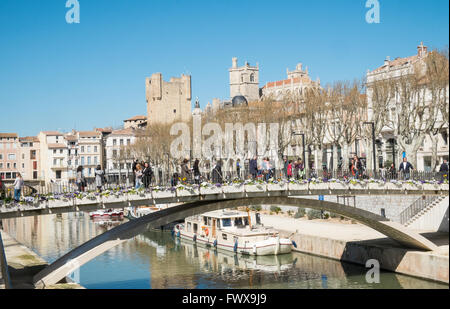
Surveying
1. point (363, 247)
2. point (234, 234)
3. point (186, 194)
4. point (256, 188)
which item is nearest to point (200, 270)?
point (234, 234)

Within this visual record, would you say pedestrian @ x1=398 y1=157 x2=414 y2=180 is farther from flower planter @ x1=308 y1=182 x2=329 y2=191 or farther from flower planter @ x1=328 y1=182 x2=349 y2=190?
flower planter @ x1=308 y1=182 x2=329 y2=191

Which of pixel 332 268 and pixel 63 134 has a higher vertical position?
pixel 63 134

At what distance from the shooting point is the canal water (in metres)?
29.3

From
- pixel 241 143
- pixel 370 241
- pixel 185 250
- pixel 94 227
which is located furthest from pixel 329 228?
pixel 94 227

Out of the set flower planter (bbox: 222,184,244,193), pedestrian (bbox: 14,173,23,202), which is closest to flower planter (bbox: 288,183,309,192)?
flower planter (bbox: 222,184,244,193)

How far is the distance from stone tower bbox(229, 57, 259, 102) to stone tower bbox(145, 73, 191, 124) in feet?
93.2

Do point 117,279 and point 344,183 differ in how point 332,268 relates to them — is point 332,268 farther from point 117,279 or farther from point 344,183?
point 117,279

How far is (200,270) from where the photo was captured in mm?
34250

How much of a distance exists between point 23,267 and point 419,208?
20.4 meters

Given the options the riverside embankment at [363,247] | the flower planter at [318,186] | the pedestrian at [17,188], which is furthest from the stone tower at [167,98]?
the pedestrian at [17,188]

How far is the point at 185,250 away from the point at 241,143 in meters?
13.4

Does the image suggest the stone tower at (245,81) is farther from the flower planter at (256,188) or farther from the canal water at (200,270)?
the flower planter at (256,188)

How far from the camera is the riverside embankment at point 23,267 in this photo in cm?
2348

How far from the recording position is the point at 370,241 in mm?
33031
